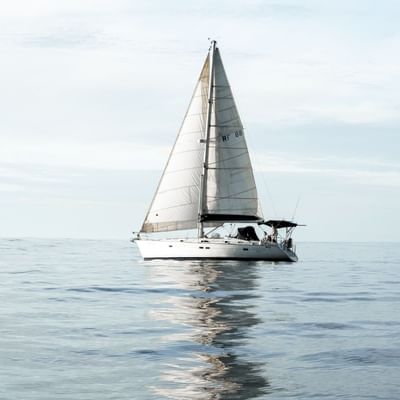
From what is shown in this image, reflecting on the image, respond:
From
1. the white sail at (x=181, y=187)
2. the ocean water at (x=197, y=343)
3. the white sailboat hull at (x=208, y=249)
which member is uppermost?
the white sail at (x=181, y=187)

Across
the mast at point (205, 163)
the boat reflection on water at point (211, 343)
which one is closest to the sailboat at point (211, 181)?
the mast at point (205, 163)

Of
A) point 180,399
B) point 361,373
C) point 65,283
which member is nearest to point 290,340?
point 361,373

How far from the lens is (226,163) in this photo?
2795 inches

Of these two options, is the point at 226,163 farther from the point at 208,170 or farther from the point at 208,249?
the point at 208,249

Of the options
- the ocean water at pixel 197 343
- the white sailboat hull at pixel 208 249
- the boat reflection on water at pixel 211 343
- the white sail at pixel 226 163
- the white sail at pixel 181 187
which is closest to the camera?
the boat reflection on water at pixel 211 343

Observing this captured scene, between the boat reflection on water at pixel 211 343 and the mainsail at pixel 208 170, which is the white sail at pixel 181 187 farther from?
the boat reflection on water at pixel 211 343

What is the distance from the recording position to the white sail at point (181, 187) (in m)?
68.9

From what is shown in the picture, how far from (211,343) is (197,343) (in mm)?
399

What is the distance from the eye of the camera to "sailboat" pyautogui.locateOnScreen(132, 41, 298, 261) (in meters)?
68.9

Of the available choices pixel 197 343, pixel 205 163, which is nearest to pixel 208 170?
pixel 205 163

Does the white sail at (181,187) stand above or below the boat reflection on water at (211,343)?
above

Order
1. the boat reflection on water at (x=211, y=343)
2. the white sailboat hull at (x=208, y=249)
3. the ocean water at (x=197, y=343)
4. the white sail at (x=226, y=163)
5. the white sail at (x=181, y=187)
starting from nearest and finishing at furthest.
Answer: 1. the boat reflection on water at (x=211, y=343)
2. the ocean water at (x=197, y=343)
3. the white sailboat hull at (x=208, y=249)
4. the white sail at (x=181, y=187)
5. the white sail at (x=226, y=163)

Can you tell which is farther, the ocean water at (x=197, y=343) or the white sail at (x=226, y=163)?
the white sail at (x=226, y=163)

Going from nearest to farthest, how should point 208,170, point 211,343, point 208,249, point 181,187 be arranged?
point 211,343, point 208,249, point 181,187, point 208,170
